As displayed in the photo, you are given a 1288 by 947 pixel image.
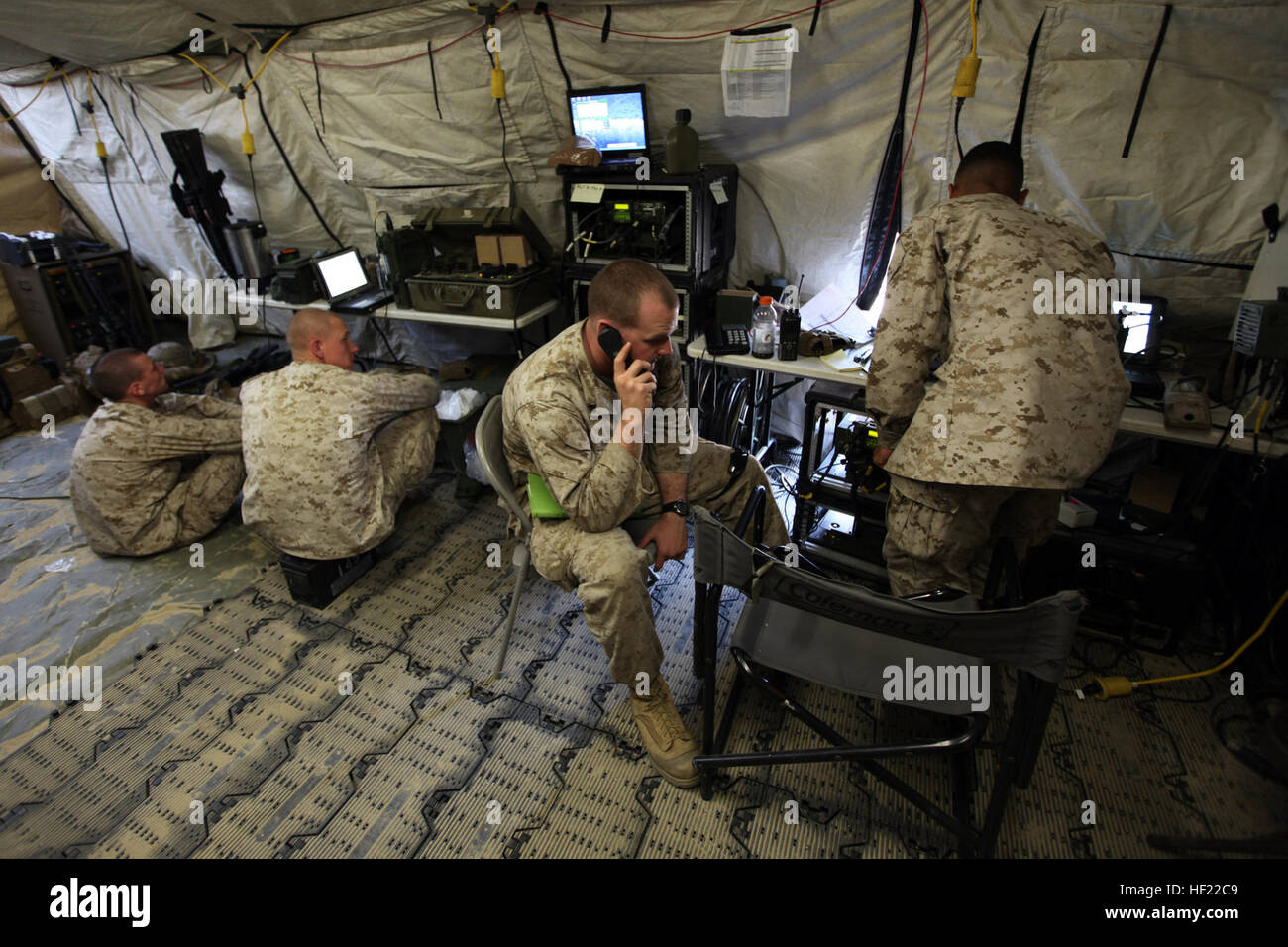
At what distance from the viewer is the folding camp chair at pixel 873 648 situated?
0.99 m

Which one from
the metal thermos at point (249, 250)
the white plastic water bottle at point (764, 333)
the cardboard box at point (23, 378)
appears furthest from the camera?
the cardboard box at point (23, 378)

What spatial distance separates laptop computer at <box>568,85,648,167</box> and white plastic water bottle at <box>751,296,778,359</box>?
2.67 feet

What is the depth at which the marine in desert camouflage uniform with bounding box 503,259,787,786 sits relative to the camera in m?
1.49

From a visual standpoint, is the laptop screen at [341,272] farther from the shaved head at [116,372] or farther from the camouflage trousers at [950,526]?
the camouflage trousers at [950,526]

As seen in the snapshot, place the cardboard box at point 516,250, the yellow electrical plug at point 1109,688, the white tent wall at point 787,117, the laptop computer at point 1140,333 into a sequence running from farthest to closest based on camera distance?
the cardboard box at point 516,250 → the laptop computer at point 1140,333 → the white tent wall at point 787,117 → the yellow electrical plug at point 1109,688

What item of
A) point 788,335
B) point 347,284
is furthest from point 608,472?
point 347,284

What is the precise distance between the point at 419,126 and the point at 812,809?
331 cm

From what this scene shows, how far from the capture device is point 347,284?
3.24m

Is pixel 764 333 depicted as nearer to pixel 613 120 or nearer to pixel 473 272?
pixel 613 120

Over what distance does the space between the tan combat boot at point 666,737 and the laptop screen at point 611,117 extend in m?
2.15

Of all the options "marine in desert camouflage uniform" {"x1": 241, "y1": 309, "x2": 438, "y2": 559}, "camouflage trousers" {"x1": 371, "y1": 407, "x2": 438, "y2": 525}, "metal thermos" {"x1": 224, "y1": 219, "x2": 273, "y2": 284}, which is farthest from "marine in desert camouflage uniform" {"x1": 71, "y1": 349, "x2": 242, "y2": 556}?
"metal thermos" {"x1": 224, "y1": 219, "x2": 273, "y2": 284}

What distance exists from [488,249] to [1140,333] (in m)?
2.64

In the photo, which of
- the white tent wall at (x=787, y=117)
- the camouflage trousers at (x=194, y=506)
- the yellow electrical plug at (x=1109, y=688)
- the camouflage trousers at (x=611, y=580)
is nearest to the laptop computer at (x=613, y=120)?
the white tent wall at (x=787, y=117)
